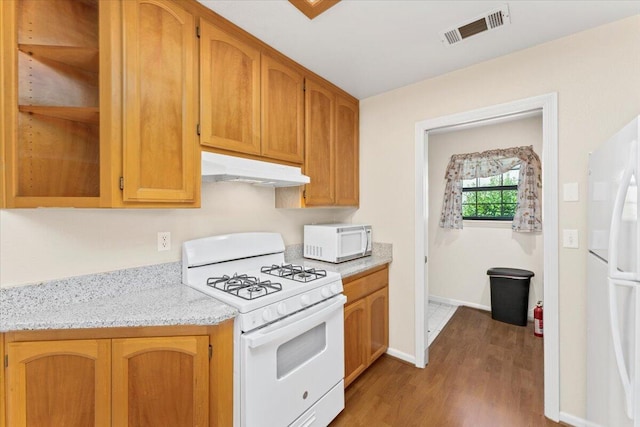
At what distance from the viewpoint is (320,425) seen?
167 cm

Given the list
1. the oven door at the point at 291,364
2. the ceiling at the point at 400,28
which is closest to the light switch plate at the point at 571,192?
the ceiling at the point at 400,28

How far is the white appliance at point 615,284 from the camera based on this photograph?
963 mm

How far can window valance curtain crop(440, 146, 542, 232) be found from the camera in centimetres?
330

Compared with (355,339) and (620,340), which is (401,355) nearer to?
(355,339)

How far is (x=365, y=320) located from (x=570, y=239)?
1.48 meters

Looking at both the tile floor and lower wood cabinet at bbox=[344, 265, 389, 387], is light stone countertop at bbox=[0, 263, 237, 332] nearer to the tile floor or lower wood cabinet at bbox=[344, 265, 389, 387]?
lower wood cabinet at bbox=[344, 265, 389, 387]

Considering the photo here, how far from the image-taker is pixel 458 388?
83.8 inches

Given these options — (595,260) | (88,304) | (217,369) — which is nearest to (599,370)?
(595,260)

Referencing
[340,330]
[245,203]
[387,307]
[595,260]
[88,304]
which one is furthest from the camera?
[387,307]

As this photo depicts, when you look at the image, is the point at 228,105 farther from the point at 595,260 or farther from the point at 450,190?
the point at 450,190

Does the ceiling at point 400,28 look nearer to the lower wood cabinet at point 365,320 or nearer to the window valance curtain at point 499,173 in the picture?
the lower wood cabinet at point 365,320

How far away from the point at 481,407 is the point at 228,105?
8.48 feet

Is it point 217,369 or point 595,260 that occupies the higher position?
A: point 595,260

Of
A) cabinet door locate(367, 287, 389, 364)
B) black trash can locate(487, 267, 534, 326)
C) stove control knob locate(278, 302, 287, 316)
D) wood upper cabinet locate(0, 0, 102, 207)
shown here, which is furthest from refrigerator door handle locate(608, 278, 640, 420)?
black trash can locate(487, 267, 534, 326)
